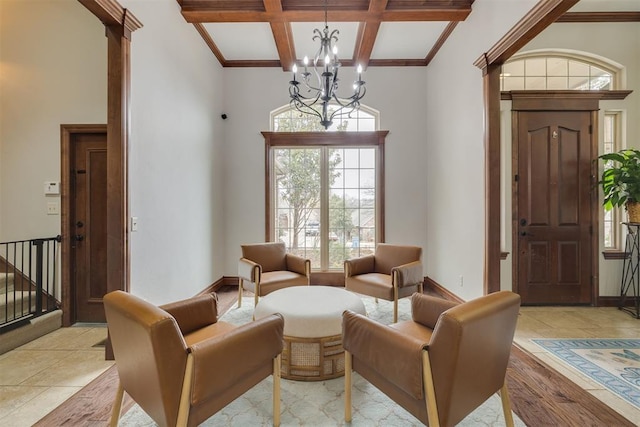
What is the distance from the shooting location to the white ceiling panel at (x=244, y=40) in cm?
386

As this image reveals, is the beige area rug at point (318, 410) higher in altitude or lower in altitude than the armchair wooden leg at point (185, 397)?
lower

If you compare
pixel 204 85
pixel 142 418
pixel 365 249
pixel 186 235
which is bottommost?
pixel 142 418

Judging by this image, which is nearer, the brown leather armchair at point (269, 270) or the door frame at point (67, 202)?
the door frame at point (67, 202)

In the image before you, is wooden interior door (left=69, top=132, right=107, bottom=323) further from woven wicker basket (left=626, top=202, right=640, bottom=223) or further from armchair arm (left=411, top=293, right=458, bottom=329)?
woven wicker basket (left=626, top=202, right=640, bottom=223)

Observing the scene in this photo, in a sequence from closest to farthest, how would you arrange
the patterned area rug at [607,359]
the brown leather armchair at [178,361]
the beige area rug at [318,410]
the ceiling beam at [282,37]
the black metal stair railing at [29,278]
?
the brown leather armchair at [178,361] < the beige area rug at [318,410] < the patterned area rug at [607,359] < the black metal stair railing at [29,278] < the ceiling beam at [282,37]

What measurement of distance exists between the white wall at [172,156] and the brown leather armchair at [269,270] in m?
0.68

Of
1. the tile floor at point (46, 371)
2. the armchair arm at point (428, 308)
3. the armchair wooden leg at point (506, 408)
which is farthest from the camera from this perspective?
the armchair arm at point (428, 308)

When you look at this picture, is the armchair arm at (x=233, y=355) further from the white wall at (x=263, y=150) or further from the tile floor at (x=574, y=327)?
the white wall at (x=263, y=150)

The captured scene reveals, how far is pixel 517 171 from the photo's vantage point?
3695 mm

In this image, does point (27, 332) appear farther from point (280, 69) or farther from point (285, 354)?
point (280, 69)

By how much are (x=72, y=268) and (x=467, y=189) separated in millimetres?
4526

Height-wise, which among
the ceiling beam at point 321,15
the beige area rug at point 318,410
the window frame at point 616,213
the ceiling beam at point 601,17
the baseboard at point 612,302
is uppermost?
the ceiling beam at point 601,17

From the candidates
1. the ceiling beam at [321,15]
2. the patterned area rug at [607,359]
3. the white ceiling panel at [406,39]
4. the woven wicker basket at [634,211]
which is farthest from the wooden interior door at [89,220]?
the woven wicker basket at [634,211]

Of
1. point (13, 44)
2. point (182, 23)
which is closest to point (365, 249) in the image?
point (182, 23)
